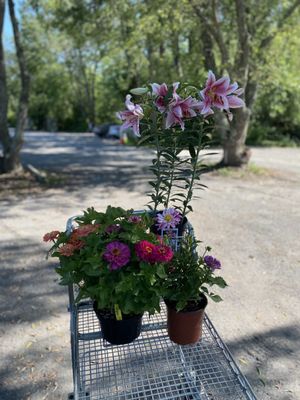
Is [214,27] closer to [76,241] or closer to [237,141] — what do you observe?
[237,141]

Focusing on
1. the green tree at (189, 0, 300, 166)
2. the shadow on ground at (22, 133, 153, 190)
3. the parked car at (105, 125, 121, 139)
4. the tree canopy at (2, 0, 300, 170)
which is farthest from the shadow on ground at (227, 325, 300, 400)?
the parked car at (105, 125, 121, 139)

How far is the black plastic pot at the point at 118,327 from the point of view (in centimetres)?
169

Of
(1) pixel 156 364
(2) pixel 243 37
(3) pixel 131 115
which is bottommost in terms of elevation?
(1) pixel 156 364

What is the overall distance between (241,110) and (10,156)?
508 centimetres

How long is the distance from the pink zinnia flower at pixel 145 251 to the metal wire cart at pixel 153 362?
50 centimetres

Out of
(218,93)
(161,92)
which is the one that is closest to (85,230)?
(161,92)

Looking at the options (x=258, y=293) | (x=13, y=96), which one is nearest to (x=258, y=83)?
(x=258, y=293)

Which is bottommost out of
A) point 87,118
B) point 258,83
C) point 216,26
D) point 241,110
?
point 87,118

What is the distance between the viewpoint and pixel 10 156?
8039mm

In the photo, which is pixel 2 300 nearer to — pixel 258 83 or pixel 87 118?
pixel 258 83

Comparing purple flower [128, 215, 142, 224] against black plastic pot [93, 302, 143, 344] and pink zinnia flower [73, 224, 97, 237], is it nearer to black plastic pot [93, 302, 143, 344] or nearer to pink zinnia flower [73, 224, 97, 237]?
pink zinnia flower [73, 224, 97, 237]

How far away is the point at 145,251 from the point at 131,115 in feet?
2.23

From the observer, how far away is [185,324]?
171 cm

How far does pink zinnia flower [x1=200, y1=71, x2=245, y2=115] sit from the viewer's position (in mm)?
1647
